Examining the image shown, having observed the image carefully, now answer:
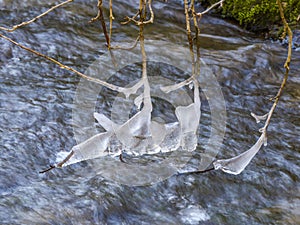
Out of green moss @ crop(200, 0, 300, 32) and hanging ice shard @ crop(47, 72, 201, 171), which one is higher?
hanging ice shard @ crop(47, 72, 201, 171)

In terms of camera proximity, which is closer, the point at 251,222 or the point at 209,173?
the point at 251,222

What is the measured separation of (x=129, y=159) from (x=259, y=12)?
8.87ft

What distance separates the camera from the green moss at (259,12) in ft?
16.3

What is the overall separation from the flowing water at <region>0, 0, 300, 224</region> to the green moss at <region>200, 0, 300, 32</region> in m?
0.25

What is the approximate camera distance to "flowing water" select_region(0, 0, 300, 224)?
2614 mm

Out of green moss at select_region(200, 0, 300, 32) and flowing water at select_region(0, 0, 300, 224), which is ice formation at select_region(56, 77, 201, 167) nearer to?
flowing water at select_region(0, 0, 300, 224)

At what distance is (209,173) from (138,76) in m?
1.27

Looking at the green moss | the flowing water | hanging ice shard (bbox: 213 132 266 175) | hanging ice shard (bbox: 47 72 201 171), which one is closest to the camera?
hanging ice shard (bbox: 47 72 201 171)

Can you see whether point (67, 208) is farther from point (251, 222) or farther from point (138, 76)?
point (138, 76)

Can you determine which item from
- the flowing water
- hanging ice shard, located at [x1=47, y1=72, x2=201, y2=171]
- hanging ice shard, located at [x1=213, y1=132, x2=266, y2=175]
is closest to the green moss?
the flowing water

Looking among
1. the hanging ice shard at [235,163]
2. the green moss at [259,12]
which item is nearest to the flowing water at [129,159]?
the green moss at [259,12]

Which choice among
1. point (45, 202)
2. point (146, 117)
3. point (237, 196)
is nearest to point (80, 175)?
point (45, 202)

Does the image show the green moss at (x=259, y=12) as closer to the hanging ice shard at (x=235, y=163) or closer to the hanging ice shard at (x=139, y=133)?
the hanging ice shard at (x=235, y=163)

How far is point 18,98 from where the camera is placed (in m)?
3.47
